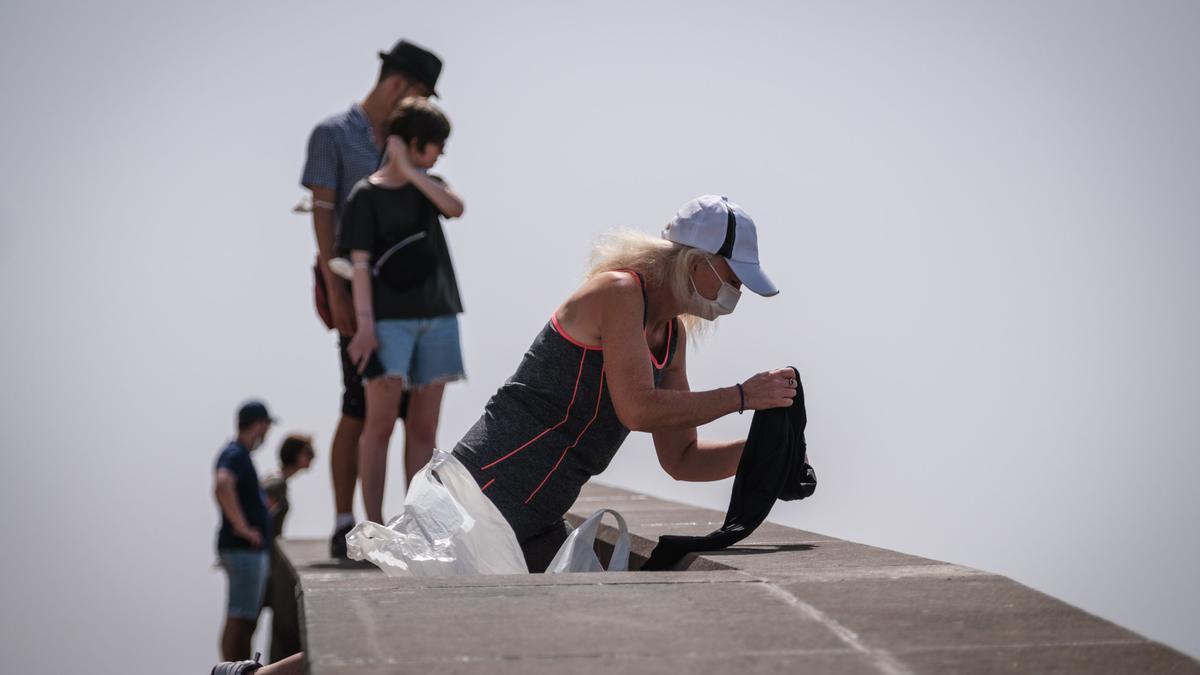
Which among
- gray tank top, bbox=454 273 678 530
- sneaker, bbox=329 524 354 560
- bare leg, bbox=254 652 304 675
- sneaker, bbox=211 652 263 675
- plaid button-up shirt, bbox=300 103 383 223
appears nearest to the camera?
bare leg, bbox=254 652 304 675

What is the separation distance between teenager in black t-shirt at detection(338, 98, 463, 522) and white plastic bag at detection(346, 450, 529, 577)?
2.06 metres

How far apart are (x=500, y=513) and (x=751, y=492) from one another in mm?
759

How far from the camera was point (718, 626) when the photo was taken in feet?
10.0

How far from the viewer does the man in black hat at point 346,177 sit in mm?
6671

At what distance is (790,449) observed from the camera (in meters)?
4.44

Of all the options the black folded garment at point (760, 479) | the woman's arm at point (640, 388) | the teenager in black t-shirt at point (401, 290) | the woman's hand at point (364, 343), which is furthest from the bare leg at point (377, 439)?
the woman's arm at point (640, 388)

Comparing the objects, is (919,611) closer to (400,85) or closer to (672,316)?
(672,316)

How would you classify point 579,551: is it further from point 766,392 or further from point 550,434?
point 766,392

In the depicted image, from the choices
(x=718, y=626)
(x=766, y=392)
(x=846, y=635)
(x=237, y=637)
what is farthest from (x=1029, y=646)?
(x=237, y=637)

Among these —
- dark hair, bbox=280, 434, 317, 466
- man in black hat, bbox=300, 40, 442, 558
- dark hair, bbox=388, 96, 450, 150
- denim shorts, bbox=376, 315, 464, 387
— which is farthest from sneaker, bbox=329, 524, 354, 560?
dark hair, bbox=280, 434, 317, 466

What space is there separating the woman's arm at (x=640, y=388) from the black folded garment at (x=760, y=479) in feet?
0.31

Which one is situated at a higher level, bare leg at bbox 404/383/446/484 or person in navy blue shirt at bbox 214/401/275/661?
bare leg at bbox 404/383/446/484

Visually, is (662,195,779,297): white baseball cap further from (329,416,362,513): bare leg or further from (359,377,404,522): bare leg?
(329,416,362,513): bare leg

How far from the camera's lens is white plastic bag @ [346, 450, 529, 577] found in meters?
4.12
